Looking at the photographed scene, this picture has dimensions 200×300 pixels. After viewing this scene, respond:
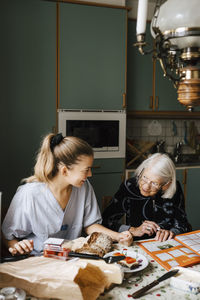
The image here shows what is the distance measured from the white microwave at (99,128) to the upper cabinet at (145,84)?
0.35m

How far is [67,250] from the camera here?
3.88 ft

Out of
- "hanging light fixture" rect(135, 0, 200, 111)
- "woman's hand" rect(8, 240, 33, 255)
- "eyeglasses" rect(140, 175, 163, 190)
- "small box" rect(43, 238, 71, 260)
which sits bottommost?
"woman's hand" rect(8, 240, 33, 255)

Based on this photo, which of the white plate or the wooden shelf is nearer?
the white plate

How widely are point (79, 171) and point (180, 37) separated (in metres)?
0.85

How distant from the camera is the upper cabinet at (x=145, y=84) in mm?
3219

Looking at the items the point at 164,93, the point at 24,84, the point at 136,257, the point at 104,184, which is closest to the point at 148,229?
the point at 136,257

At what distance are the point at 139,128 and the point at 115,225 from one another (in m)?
2.04

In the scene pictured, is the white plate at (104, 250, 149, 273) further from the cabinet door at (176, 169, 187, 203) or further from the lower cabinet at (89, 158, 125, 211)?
the cabinet door at (176, 169, 187, 203)

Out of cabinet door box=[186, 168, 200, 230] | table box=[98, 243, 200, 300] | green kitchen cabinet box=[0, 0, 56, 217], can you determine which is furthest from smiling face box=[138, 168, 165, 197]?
cabinet door box=[186, 168, 200, 230]

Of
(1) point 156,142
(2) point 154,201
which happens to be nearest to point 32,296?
(2) point 154,201

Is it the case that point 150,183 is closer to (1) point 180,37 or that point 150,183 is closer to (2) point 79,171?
(2) point 79,171

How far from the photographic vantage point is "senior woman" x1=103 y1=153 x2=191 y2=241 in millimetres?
1866

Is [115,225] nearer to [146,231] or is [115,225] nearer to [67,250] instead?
[146,231]

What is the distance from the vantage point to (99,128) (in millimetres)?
2975
